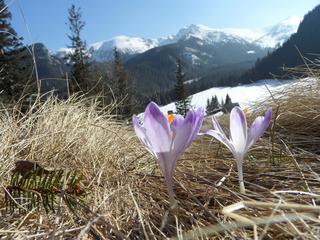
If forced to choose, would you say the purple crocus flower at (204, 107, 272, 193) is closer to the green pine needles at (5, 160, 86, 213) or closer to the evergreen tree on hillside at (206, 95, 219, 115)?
the green pine needles at (5, 160, 86, 213)

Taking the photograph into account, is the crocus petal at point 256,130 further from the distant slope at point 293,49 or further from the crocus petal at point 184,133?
the distant slope at point 293,49

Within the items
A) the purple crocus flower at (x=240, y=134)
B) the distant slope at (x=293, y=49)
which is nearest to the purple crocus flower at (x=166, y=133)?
the purple crocus flower at (x=240, y=134)

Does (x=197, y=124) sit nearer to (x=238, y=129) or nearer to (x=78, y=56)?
(x=238, y=129)

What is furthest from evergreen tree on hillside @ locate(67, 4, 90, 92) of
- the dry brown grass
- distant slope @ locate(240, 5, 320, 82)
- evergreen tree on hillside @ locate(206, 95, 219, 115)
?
distant slope @ locate(240, 5, 320, 82)

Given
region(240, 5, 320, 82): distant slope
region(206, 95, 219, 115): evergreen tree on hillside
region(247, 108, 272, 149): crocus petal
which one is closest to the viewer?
region(247, 108, 272, 149): crocus petal

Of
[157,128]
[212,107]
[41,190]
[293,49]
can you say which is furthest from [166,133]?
[293,49]

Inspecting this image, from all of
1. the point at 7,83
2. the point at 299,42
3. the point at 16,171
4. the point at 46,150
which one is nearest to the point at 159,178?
the point at 16,171

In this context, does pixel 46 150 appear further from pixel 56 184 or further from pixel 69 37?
pixel 69 37
